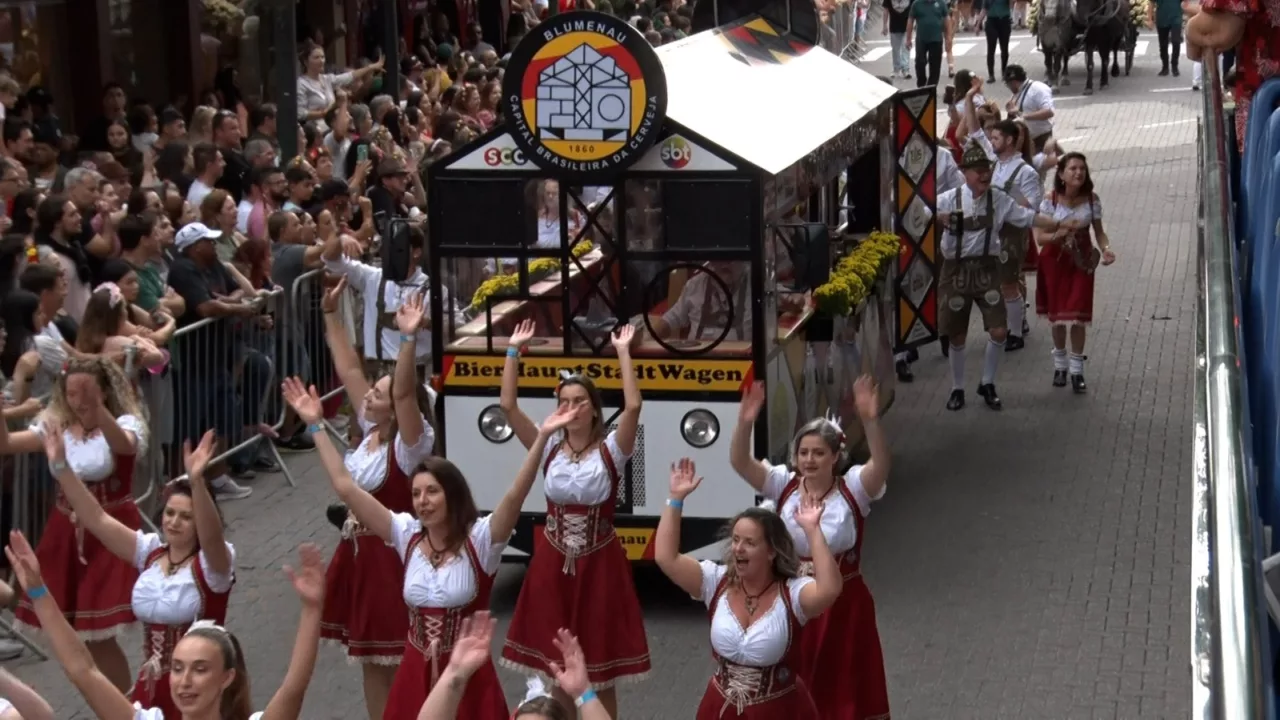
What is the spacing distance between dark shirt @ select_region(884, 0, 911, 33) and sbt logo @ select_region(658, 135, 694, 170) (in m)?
23.8

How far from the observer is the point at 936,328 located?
14078 mm

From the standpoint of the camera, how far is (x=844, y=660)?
7375mm

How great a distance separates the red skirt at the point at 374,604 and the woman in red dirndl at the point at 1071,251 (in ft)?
25.7

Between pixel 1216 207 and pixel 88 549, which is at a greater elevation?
pixel 1216 207

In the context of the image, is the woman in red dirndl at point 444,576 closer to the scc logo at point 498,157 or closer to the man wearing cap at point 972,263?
the scc logo at point 498,157

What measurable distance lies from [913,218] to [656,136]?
4.71 metres

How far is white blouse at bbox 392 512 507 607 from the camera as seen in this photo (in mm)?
6785

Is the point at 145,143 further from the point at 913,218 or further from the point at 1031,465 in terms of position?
the point at 1031,465

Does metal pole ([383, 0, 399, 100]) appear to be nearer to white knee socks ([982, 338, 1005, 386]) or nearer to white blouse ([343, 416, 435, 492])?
white knee socks ([982, 338, 1005, 386])

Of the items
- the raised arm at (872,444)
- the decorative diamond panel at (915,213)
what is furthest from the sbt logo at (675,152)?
the decorative diamond panel at (915,213)

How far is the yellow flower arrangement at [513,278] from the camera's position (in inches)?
387

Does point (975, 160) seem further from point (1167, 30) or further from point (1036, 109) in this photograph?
point (1167, 30)

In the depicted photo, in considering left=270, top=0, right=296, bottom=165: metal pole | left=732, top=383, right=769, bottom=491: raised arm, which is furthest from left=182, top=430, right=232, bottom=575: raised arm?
left=270, top=0, right=296, bottom=165: metal pole

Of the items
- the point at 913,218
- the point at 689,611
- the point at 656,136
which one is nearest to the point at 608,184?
the point at 656,136
